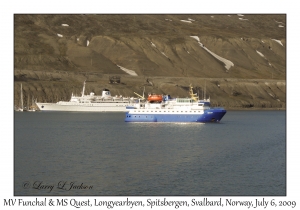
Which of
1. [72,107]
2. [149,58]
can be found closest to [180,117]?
[72,107]

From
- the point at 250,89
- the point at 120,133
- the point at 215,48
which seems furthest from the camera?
the point at 215,48

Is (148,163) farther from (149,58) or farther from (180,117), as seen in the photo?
(149,58)

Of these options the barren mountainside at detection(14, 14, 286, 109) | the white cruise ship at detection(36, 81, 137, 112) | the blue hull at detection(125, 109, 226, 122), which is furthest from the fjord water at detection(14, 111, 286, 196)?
the barren mountainside at detection(14, 14, 286, 109)

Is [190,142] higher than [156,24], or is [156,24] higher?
[156,24]

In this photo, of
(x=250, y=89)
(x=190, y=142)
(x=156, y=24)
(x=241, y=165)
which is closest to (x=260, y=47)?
(x=156, y=24)

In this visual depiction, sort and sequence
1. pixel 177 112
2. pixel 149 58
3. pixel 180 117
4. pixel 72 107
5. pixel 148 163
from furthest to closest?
1. pixel 149 58
2. pixel 72 107
3. pixel 177 112
4. pixel 180 117
5. pixel 148 163

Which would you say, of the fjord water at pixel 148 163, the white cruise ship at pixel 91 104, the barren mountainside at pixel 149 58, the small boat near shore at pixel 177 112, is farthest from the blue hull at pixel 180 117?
the barren mountainside at pixel 149 58

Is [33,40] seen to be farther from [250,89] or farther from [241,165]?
[241,165]
